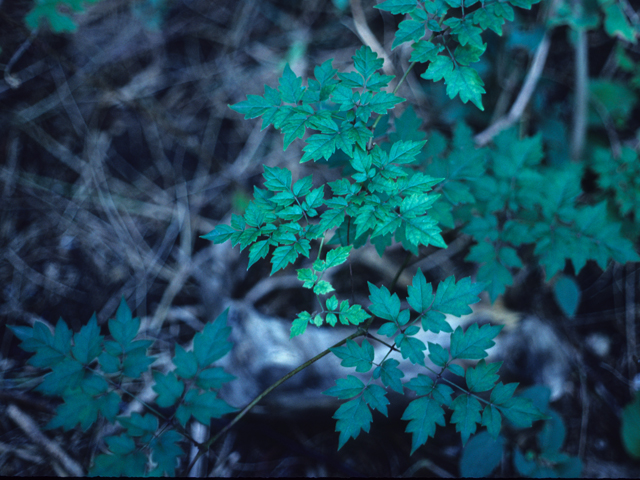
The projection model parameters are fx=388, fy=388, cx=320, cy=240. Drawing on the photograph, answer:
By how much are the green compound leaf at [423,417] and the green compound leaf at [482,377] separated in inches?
6.3

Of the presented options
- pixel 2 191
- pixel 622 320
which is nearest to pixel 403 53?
pixel 622 320

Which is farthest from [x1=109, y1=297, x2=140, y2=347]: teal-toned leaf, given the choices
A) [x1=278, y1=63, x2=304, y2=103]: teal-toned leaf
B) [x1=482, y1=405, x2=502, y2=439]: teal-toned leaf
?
[x1=482, y1=405, x2=502, y2=439]: teal-toned leaf

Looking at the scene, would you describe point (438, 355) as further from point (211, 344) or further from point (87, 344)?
point (87, 344)

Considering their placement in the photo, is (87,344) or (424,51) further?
(87,344)

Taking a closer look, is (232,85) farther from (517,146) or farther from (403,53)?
(517,146)

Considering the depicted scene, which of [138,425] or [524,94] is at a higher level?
[524,94]

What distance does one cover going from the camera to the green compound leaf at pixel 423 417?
1338 mm

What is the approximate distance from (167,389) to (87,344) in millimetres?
376

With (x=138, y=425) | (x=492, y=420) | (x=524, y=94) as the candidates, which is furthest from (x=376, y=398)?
(x=524, y=94)

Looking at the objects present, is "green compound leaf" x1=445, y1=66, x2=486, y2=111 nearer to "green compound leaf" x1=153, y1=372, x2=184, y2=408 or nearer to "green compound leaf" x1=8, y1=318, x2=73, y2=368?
"green compound leaf" x1=153, y1=372, x2=184, y2=408

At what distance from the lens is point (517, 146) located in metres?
2.09

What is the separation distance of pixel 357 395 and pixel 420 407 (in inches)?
8.8

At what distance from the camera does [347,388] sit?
1.39m

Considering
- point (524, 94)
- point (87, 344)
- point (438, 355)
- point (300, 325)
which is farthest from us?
point (524, 94)
